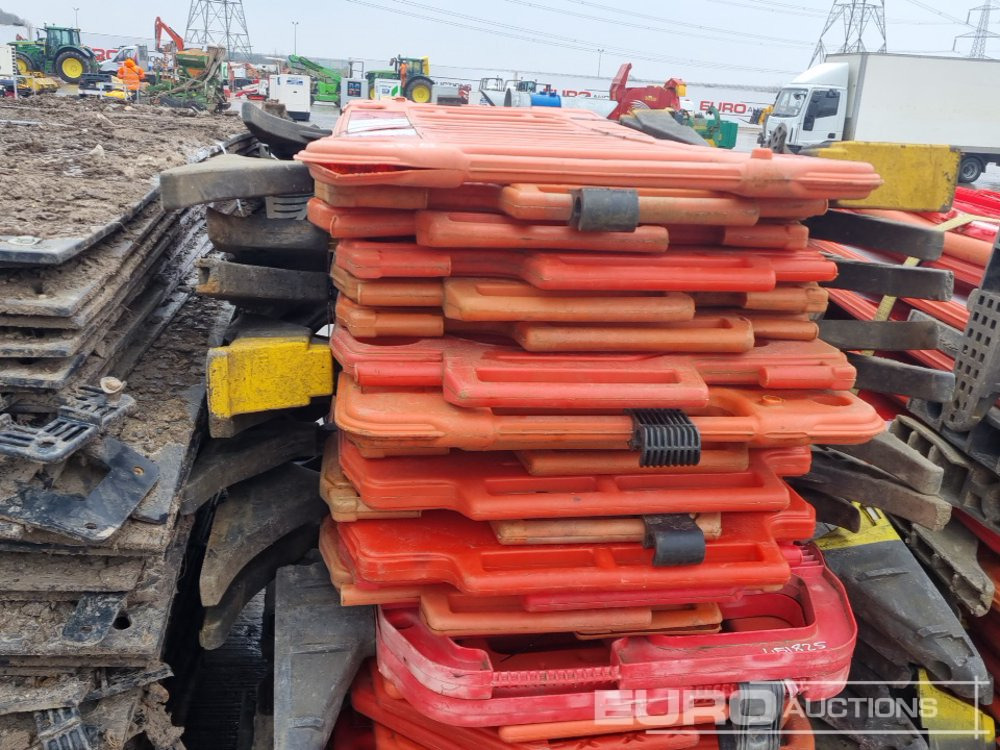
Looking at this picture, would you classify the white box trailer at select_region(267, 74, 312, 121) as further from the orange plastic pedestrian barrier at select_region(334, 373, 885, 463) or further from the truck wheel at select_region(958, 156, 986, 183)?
the orange plastic pedestrian barrier at select_region(334, 373, 885, 463)

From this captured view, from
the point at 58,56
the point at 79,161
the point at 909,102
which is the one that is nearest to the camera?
the point at 79,161

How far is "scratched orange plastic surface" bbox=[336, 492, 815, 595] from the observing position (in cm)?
159

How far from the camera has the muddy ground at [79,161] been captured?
1.96 meters

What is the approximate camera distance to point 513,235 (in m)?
1.49

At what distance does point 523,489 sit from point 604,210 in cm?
61

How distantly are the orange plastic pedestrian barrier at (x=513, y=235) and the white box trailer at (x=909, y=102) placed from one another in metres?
16.2

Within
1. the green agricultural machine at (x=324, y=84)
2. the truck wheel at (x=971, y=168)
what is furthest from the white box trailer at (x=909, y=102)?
the green agricultural machine at (x=324, y=84)

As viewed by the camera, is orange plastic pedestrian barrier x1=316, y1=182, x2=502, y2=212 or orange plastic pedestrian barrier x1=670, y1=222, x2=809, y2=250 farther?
orange plastic pedestrian barrier x1=670, y1=222, x2=809, y2=250

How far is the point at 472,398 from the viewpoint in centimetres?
143

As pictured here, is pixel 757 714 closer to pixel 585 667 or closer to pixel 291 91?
pixel 585 667

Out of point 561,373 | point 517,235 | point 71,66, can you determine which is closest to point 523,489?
point 561,373

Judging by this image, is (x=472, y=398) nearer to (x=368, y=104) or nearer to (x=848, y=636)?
(x=848, y=636)

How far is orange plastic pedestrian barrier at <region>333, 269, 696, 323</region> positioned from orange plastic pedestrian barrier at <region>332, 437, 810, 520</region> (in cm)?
35

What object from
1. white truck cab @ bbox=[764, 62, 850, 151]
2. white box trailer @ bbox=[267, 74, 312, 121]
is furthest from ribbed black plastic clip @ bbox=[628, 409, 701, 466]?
white box trailer @ bbox=[267, 74, 312, 121]
